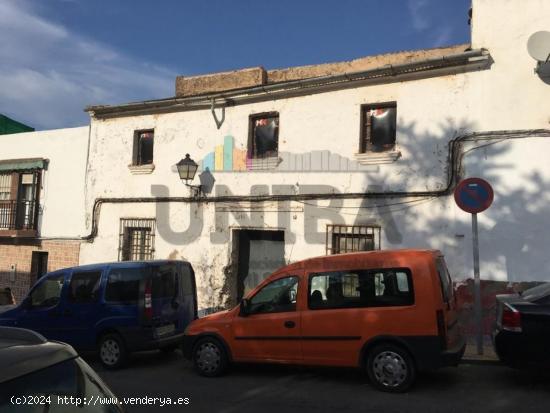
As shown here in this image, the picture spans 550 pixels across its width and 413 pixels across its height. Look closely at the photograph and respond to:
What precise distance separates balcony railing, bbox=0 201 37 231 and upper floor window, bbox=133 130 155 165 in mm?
4019

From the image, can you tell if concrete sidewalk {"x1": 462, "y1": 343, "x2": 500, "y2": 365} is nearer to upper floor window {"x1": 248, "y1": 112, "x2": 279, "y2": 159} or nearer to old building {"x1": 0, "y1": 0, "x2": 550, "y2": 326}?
old building {"x1": 0, "y1": 0, "x2": 550, "y2": 326}

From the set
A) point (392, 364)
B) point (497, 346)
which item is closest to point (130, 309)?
point (392, 364)

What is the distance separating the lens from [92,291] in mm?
8297

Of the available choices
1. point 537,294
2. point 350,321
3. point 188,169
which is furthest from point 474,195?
point 188,169

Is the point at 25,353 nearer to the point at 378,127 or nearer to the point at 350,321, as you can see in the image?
the point at 350,321

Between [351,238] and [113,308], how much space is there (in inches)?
199

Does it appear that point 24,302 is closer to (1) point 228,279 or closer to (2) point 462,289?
(1) point 228,279

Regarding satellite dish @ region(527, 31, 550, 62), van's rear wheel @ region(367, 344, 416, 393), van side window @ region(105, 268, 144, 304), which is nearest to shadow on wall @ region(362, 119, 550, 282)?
satellite dish @ region(527, 31, 550, 62)

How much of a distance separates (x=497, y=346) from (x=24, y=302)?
24.9 feet

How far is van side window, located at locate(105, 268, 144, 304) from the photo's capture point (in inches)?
314

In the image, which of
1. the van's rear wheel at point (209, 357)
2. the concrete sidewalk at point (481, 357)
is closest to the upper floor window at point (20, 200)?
the van's rear wheel at point (209, 357)

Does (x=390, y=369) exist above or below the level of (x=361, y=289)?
below

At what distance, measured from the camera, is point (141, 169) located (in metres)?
13.4

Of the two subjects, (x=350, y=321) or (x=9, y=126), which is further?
(x=9, y=126)
